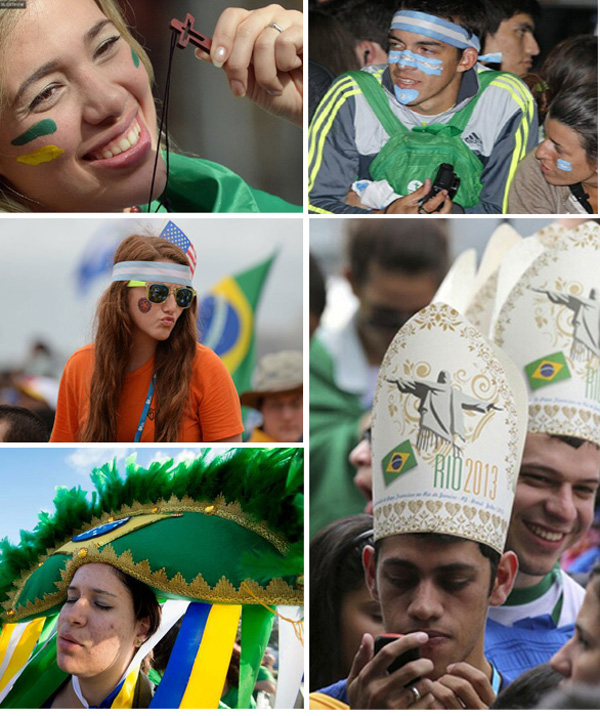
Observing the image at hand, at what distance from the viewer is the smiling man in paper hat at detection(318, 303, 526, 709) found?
2012 mm

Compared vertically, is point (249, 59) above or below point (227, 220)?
above

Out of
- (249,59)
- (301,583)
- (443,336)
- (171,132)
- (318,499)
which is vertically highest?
(249,59)

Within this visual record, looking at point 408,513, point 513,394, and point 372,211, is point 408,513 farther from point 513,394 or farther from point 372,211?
point 372,211

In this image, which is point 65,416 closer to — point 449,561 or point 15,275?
point 15,275

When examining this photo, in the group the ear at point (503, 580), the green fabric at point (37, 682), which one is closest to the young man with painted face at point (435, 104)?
the ear at point (503, 580)

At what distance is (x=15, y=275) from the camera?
2084 mm

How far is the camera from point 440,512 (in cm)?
201

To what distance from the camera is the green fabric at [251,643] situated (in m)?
2.04

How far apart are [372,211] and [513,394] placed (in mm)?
505

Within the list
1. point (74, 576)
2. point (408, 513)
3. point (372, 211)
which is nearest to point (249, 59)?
point (372, 211)

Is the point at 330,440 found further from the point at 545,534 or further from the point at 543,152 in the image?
the point at 543,152

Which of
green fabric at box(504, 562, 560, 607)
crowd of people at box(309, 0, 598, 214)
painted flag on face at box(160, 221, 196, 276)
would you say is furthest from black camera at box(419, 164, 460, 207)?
green fabric at box(504, 562, 560, 607)

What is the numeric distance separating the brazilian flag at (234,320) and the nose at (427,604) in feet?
1.88

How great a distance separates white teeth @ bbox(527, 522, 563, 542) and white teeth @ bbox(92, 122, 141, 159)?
1200 millimetres
